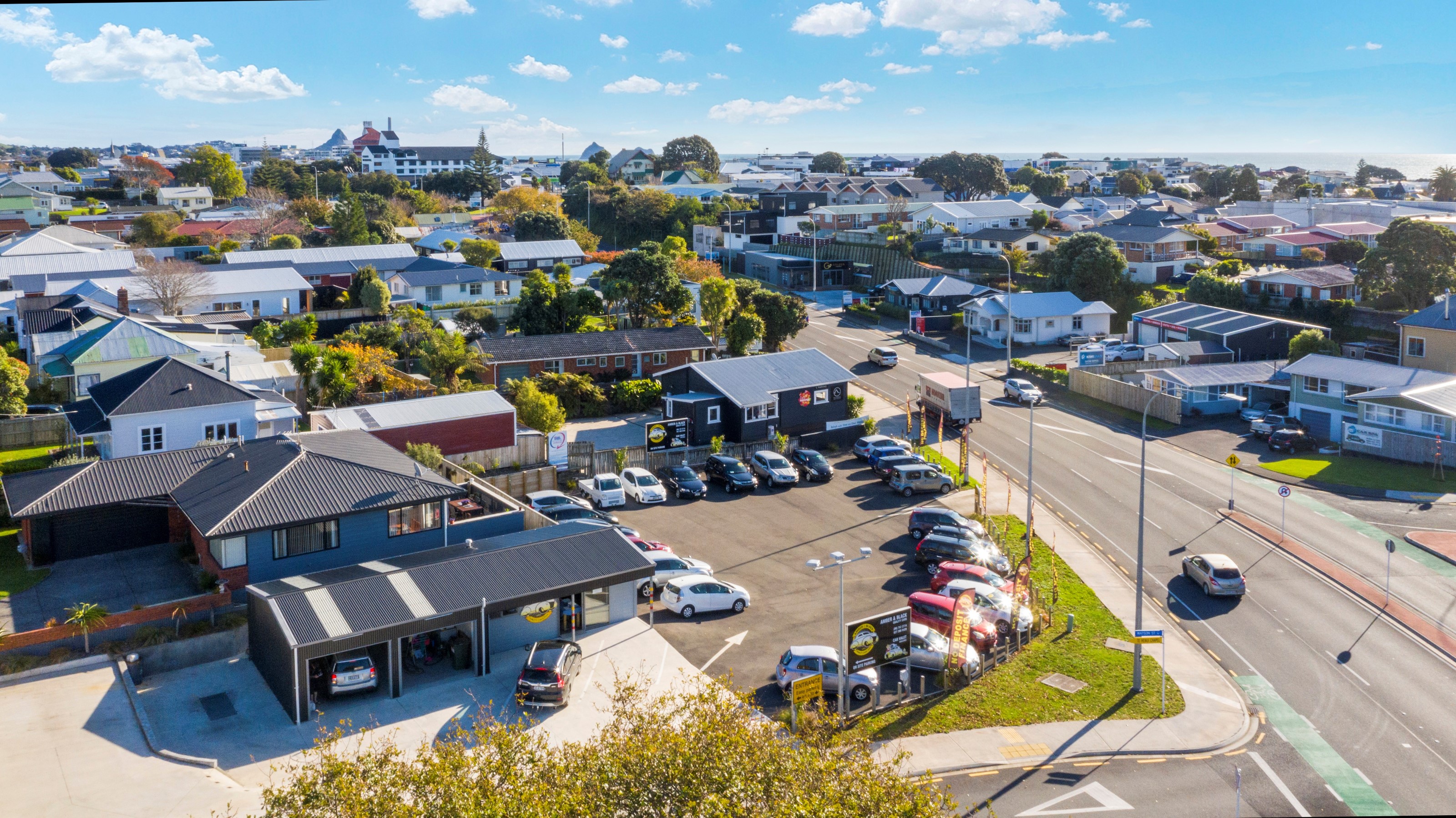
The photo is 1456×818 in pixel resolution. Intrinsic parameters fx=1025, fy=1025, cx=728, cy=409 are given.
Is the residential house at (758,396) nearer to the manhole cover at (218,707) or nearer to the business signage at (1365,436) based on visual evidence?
the business signage at (1365,436)

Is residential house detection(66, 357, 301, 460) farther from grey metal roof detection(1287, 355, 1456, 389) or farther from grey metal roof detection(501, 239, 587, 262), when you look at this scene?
grey metal roof detection(501, 239, 587, 262)

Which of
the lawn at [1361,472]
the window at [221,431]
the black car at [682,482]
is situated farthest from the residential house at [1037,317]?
the window at [221,431]

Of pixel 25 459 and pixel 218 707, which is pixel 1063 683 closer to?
pixel 218 707

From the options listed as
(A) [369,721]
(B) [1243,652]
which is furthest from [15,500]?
(B) [1243,652]

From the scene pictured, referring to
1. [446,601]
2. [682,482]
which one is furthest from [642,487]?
[446,601]

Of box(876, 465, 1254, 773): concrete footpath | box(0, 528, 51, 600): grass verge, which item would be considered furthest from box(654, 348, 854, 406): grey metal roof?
box(0, 528, 51, 600): grass verge

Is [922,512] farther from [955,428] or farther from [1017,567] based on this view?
[955,428]
